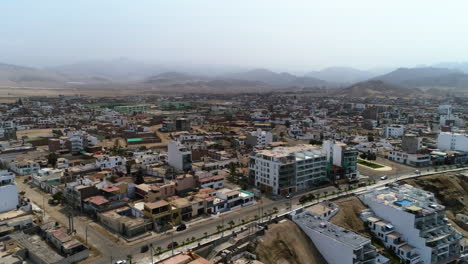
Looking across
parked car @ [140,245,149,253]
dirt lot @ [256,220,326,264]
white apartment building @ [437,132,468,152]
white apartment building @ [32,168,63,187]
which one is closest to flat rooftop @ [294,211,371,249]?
dirt lot @ [256,220,326,264]

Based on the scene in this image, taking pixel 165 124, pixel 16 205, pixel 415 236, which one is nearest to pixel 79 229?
pixel 16 205

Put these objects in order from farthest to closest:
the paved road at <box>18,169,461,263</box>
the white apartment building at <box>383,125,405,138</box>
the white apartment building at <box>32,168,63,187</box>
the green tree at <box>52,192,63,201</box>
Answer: the white apartment building at <box>383,125,405,138</box> → the white apartment building at <box>32,168,63,187</box> → the green tree at <box>52,192,63,201</box> → the paved road at <box>18,169,461,263</box>

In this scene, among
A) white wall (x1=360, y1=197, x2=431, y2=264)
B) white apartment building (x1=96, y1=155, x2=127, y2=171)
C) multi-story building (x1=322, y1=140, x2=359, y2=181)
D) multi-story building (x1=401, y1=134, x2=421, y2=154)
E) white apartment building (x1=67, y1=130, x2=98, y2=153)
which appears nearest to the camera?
white wall (x1=360, y1=197, x2=431, y2=264)

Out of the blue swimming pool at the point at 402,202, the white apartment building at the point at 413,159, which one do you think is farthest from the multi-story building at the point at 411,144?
the blue swimming pool at the point at 402,202

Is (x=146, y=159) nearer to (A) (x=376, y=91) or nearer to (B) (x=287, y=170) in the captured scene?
(B) (x=287, y=170)

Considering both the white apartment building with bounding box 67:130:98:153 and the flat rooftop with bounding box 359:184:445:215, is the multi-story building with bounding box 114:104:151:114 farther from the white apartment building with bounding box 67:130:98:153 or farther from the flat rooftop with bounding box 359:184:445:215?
the flat rooftop with bounding box 359:184:445:215

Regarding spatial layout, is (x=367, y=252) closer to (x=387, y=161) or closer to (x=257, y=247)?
(x=257, y=247)

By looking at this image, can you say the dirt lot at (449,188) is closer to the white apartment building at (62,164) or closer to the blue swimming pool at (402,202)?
the blue swimming pool at (402,202)

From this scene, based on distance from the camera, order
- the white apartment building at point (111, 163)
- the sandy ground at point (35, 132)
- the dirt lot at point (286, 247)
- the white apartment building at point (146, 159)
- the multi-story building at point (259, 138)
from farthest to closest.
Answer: the sandy ground at point (35, 132), the multi-story building at point (259, 138), the white apartment building at point (146, 159), the white apartment building at point (111, 163), the dirt lot at point (286, 247)
